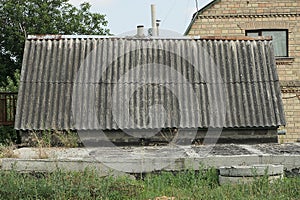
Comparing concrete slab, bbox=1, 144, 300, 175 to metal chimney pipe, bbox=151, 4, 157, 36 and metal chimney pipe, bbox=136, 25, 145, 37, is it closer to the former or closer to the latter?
metal chimney pipe, bbox=136, 25, 145, 37

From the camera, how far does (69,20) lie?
109 feet

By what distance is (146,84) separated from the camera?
10.8 metres

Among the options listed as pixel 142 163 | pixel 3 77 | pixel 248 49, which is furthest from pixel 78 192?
pixel 3 77

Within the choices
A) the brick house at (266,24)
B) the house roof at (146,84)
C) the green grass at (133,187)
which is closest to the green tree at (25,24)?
the brick house at (266,24)

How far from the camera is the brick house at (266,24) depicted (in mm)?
16844

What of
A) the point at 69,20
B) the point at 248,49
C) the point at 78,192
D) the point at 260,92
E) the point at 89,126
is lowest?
the point at 78,192

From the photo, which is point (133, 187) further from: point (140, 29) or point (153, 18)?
point (153, 18)

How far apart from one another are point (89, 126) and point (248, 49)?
419 cm

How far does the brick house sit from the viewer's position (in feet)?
55.3

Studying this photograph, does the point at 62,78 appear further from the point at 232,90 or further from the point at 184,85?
the point at 232,90

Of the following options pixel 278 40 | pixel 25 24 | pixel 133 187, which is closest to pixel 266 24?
pixel 278 40

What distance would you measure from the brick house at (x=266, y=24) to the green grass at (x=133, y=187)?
9715 mm

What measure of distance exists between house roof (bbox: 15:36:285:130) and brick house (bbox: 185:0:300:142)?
16.9ft

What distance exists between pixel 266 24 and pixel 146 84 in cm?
786
